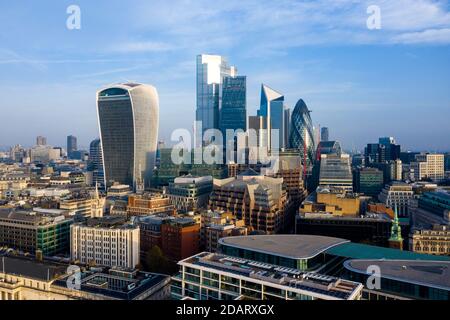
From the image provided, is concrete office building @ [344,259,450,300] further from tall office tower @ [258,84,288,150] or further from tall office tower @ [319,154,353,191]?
tall office tower @ [258,84,288,150]

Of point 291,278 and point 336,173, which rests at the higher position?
point 336,173

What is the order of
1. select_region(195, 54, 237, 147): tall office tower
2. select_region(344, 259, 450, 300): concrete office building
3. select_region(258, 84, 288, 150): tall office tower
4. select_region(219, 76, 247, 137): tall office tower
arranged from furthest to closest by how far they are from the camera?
select_region(258, 84, 288, 150): tall office tower → select_region(195, 54, 237, 147): tall office tower → select_region(219, 76, 247, 137): tall office tower → select_region(344, 259, 450, 300): concrete office building

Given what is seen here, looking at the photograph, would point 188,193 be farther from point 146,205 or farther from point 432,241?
point 432,241

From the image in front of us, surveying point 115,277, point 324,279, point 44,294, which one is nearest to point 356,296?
point 324,279

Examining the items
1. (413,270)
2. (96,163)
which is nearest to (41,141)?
(96,163)

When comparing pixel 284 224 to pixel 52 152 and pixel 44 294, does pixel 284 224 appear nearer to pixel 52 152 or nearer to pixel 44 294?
pixel 44 294

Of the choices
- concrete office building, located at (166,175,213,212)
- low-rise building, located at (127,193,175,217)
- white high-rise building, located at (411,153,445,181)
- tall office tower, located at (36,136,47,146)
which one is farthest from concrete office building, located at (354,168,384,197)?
tall office tower, located at (36,136,47,146)
